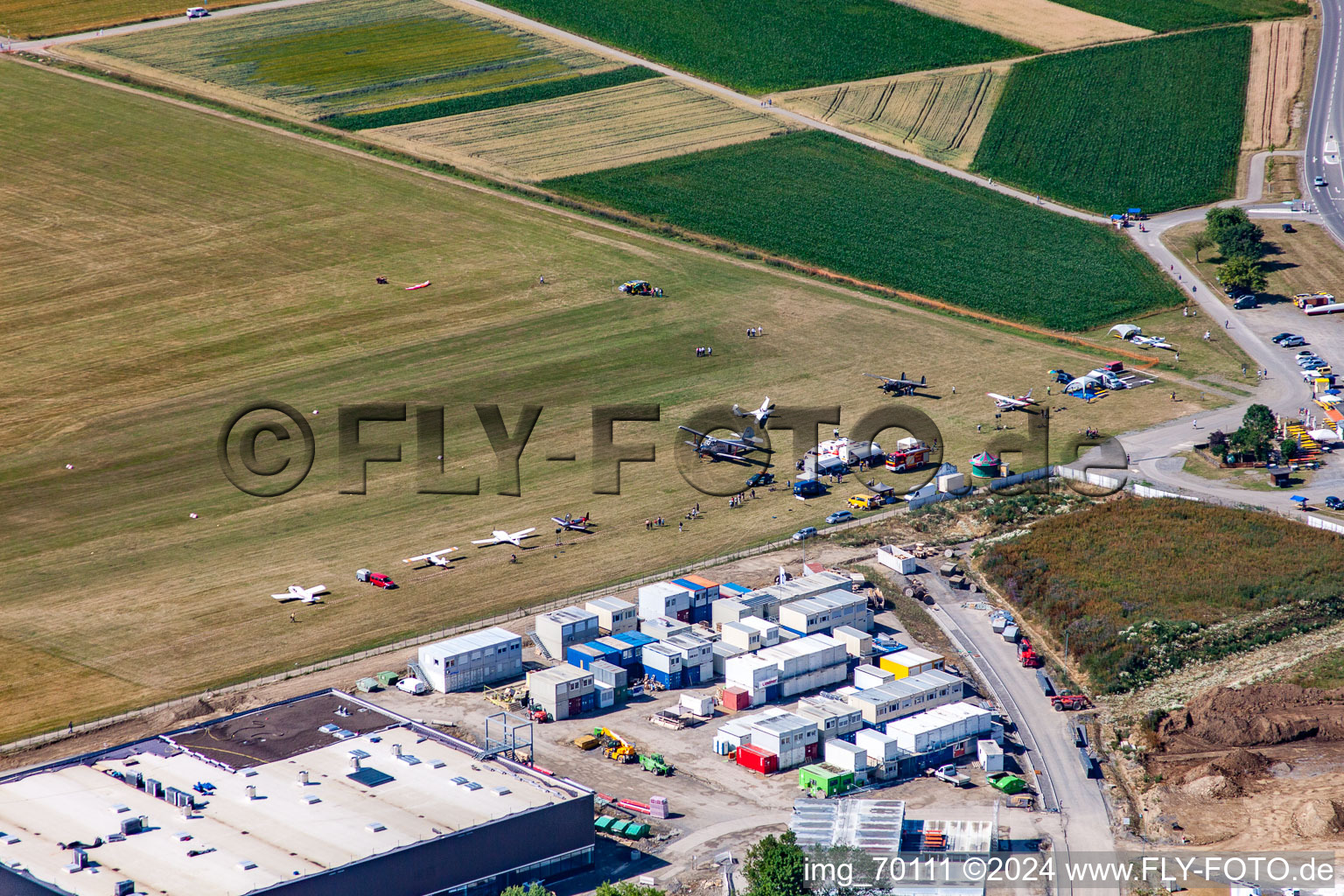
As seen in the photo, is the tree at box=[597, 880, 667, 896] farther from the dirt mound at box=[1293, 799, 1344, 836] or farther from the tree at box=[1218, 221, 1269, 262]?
the tree at box=[1218, 221, 1269, 262]

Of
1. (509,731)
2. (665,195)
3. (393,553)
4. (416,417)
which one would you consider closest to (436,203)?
(665,195)

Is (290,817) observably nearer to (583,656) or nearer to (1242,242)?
(583,656)

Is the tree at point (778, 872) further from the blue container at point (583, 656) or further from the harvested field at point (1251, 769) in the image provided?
the blue container at point (583, 656)

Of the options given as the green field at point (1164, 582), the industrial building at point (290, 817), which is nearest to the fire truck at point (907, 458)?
the green field at point (1164, 582)

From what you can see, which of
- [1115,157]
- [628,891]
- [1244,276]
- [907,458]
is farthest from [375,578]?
[1115,157]

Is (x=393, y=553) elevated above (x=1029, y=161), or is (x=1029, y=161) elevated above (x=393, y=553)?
(x=1029, y=161)

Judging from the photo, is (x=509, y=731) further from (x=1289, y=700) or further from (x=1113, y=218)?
(x=1113, y=218)

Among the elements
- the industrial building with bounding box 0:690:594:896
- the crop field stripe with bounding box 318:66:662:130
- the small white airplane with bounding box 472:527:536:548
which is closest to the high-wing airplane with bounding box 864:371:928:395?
the small white airplane with bounding box 472:527:536:548
